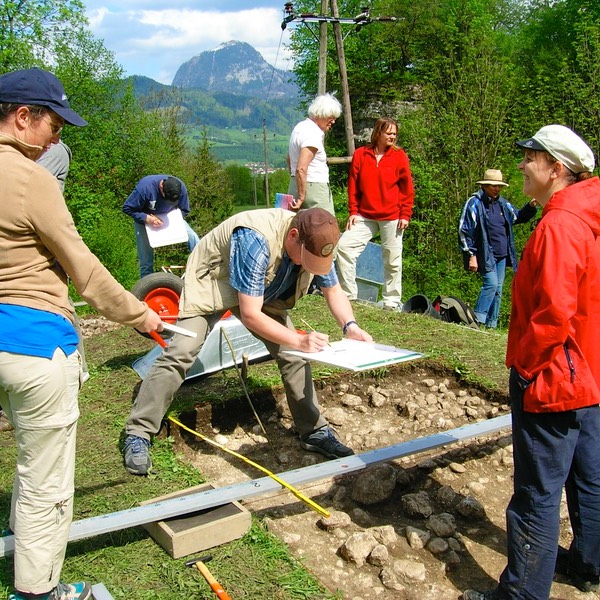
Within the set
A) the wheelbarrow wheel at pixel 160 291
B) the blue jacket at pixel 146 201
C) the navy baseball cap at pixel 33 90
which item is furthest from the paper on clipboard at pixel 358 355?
the blue jacket at pixel 146 201

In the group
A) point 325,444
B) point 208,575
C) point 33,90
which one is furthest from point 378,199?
point 33,90

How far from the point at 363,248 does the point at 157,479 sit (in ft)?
16.0

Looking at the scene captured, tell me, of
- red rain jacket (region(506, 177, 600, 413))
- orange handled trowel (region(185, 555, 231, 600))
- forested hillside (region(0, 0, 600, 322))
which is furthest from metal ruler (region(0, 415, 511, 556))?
forested hillside (region(0, 0, 600, 322))

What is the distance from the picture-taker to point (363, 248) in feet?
27.1

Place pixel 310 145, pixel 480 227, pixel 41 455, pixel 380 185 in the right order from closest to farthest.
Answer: pixel 41 455 → pixel 310 145 → pixel 380 185 → pixel 480 227

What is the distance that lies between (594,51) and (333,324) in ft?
59.3

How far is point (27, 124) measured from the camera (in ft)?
8.27

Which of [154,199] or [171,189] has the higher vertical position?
[171,189]

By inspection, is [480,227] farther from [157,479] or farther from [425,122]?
[425,122]

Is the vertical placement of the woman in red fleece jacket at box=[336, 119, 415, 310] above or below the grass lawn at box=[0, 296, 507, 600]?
above

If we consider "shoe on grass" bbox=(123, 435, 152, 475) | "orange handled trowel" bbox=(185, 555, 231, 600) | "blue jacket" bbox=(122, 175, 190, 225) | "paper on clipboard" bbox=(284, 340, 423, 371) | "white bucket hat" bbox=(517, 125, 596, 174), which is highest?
"white bucket hat" bbox=(517, 125, 596, 174)

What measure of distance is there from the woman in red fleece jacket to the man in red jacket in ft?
17.2

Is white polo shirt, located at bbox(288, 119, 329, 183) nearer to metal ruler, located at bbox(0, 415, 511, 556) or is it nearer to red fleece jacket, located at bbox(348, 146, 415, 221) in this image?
red fleece jacket, located at bbox(348, 146, 415, 221)

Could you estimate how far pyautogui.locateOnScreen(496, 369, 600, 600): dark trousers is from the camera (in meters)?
2.73
